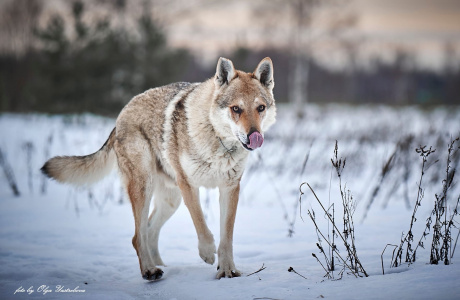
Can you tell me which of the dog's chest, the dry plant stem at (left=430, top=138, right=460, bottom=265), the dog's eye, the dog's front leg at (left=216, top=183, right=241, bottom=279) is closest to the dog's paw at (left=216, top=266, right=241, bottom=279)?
the dog's front leg at (left=216, top=183, right=241, bottom=279)

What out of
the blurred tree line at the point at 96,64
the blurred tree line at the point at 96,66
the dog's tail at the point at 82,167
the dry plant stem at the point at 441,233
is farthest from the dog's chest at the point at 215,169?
the blurred tree line at the point at 96,66

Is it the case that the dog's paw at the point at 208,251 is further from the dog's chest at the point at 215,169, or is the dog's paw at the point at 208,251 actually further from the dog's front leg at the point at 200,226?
the dog's chest at the point at 215,169

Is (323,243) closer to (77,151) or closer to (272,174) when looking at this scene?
(272,174)

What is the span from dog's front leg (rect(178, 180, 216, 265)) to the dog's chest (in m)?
0.10

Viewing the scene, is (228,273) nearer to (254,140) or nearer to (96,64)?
(254,140)

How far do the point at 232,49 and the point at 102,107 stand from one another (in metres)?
6.05

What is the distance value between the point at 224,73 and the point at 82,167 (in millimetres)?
1927

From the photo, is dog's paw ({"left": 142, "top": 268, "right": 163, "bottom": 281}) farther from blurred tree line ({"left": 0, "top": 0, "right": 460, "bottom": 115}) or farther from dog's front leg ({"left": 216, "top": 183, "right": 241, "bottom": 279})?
blurred tree line ({"left": 0, "top": 0, "right": 460, "bottom": 115})

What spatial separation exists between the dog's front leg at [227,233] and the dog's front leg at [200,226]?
10 cm

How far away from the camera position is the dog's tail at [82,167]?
4.20 meters

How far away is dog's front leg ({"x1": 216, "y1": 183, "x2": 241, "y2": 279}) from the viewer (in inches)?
134

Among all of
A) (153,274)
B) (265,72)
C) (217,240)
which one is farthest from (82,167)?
(265,72)

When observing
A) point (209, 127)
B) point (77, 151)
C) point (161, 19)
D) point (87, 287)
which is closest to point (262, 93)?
point (209, 127)

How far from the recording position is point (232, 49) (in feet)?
49.6
